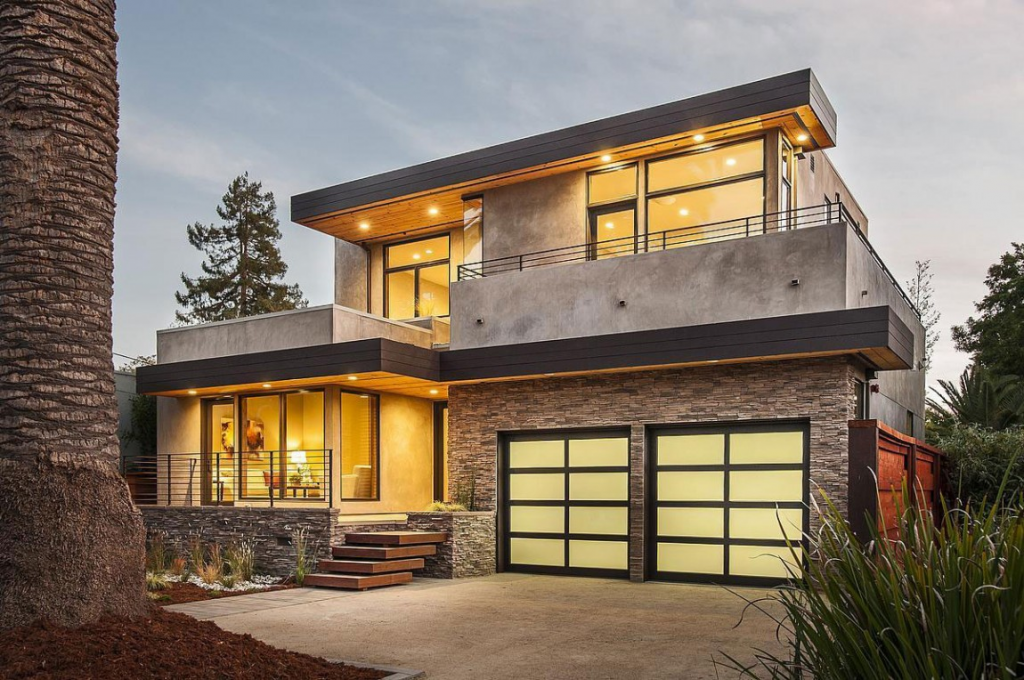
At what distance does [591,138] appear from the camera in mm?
15539

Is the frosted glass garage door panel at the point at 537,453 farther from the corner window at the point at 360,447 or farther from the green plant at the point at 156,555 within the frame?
the green plant at the point at 156,555

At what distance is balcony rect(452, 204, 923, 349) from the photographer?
1301 centimetres

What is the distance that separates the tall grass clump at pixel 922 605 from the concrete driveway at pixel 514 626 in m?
4.03

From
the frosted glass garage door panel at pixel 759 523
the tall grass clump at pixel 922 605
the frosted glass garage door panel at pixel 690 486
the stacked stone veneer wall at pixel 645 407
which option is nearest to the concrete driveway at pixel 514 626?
the frosted glass garage door panel at pixel 759 523

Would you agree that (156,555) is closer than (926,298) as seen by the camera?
Yes

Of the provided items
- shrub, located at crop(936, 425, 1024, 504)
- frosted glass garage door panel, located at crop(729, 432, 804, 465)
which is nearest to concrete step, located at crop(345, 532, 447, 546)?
frosted glass garage door panel, located at crop(729, 432, 804, 465)

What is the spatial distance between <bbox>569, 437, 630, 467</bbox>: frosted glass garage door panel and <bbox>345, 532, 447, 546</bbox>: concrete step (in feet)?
8.81

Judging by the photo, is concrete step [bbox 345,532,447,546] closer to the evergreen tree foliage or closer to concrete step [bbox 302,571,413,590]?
concrete step [bbox 302,571,413,590]

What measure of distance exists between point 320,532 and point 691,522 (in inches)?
249

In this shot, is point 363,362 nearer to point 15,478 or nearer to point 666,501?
point 666,501

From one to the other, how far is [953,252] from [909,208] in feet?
13.4

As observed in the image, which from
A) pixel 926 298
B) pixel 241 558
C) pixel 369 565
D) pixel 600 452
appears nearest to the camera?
pixel 369 565

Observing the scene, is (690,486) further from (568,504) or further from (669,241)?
(669,241)

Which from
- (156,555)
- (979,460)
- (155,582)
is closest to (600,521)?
(155,582)
